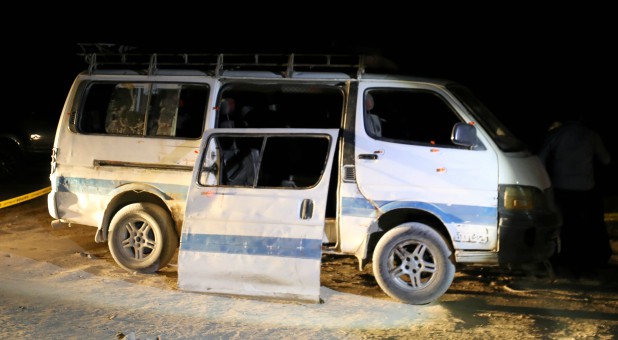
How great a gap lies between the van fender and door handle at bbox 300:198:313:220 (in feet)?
5.56

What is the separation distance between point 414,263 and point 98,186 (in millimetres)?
3353

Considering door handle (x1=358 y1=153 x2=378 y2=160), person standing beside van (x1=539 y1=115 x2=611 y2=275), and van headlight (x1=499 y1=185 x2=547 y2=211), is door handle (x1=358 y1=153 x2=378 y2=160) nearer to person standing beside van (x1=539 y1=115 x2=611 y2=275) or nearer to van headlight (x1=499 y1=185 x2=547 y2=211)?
van headlight (x1=499 y1=185 x2=547 y2=211)

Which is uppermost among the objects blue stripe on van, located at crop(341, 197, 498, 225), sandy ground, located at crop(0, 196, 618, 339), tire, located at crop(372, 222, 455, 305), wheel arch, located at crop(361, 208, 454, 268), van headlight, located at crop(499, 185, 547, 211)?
van headlight, located at crop(499, 185, 547, 211)

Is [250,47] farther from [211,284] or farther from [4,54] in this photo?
[211,284]

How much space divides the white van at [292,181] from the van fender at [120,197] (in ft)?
0.05

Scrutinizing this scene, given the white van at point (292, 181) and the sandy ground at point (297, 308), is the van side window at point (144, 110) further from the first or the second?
the sandy ground at point (297, 308)

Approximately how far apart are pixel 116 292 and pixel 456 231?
3.18 metres

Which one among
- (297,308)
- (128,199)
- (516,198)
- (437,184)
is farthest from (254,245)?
(516,198)

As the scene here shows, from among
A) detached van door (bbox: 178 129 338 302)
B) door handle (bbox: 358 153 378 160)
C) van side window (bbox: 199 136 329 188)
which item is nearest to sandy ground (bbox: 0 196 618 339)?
detached van door (bbox: 178 129 338 302)

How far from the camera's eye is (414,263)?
636 centimetres

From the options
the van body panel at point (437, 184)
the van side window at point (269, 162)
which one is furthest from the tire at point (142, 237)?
the van body panel at point (437, 184)

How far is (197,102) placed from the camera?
721cm

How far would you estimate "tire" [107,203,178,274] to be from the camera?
7113mm

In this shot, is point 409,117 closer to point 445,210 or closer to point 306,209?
point 445,210
